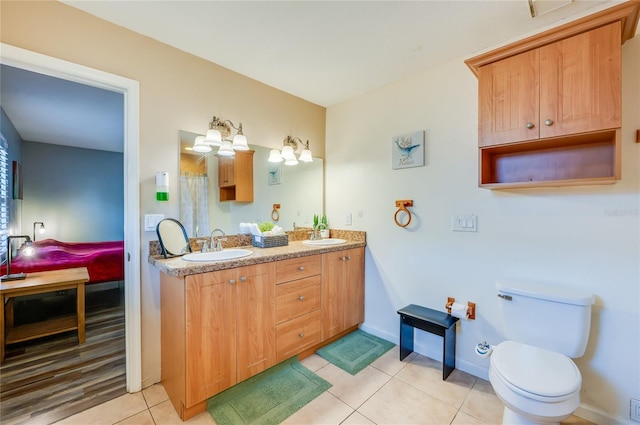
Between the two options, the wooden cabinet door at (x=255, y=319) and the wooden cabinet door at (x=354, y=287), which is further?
the wooden cabinet door at (x=354, y=287)

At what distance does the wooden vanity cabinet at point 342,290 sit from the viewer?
2.30m

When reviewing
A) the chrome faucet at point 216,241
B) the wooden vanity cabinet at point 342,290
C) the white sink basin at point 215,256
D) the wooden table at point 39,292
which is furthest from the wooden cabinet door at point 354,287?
the wooden table at point 39,292

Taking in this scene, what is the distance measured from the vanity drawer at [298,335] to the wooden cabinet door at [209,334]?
382 millimetres

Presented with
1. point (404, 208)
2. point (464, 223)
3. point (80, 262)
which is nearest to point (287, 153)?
point (404, 208)

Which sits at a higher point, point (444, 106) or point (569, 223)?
point (444, 106)

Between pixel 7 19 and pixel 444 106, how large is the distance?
2765mm

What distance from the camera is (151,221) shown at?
1.83 meters

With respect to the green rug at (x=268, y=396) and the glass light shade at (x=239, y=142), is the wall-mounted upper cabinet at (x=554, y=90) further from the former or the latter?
the green rug at (x=268, y=396)

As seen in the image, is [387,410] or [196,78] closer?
[387,410]

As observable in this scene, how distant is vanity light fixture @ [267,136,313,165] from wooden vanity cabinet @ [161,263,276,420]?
1177 millimetres

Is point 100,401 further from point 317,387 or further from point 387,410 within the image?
point 387,410

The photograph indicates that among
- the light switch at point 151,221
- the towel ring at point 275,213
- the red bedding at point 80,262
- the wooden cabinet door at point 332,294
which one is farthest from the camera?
the red bedding at point 80,262

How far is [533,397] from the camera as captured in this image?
1162 millimetres

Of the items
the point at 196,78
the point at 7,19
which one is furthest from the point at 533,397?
the point at 7,19
